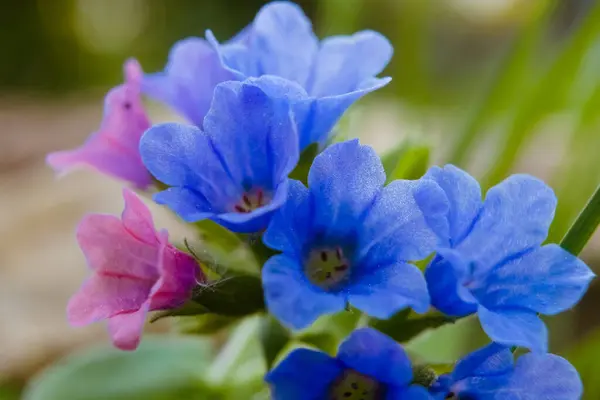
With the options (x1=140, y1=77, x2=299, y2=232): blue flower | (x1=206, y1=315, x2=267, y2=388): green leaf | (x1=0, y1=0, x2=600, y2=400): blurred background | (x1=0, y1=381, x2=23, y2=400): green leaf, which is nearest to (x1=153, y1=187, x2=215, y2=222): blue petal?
(x1=140, y1=77, x2=299, y2=232): blue flower

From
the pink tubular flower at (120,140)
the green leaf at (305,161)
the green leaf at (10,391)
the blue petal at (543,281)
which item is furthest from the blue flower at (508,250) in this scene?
the green leaf at (10,391)

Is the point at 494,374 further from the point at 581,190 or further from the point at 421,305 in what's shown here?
the point at 581,190

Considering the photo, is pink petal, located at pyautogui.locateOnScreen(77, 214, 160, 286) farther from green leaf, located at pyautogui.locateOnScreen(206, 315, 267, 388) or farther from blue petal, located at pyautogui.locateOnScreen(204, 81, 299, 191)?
green leaf, located at pyautogui.locateOnScreen(206, 315, 267, 388)

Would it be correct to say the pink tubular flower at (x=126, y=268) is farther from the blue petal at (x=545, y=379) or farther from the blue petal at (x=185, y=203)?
the blue petal at (x=545, y=379)

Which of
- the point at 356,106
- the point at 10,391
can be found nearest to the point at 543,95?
the point at 356,106

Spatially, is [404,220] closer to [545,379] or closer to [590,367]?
[545,379]
